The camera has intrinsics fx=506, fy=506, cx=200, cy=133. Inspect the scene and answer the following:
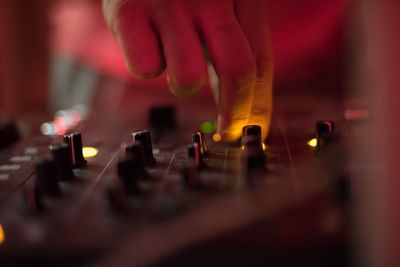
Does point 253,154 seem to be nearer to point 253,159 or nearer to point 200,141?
point 253,159

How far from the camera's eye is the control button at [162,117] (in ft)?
2.84

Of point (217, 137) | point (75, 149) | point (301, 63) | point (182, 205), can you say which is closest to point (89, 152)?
point (75, 149)

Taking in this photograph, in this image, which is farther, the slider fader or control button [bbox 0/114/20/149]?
control button [bbox 0/114/20/149]

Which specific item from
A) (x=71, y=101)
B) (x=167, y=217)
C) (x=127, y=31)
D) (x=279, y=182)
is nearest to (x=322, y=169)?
(x=279, y=182)

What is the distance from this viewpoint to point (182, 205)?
18.0 inches

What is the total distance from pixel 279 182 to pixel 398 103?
13cm

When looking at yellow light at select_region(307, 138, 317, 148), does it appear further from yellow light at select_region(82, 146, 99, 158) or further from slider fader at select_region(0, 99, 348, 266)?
yellow light at select_region(82, 146, 99, 158)

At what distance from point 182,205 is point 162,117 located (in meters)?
0.43

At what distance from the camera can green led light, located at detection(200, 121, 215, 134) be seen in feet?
2.61

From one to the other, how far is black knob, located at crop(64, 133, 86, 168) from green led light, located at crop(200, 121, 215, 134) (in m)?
0.21

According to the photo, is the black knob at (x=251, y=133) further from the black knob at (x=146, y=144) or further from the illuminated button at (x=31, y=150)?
the illuminated button at (x=31, y=150)

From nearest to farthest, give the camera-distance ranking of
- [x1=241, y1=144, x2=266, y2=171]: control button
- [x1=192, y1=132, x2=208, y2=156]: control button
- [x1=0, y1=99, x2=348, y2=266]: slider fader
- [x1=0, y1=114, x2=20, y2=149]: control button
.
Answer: [x1=0, y1=99, x2=348, y2=266]: slider fader, [x1=241, y1=144, x2=266, y2=171]: control button, [x1=192, y1=132, x2=208, y2=156]: control button, [x1=0, y1=114, x2=20, y2=149]: control button

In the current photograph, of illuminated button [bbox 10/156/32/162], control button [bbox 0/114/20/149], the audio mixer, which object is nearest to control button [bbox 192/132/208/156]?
the audio mixer

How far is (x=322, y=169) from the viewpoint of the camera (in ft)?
1.71
